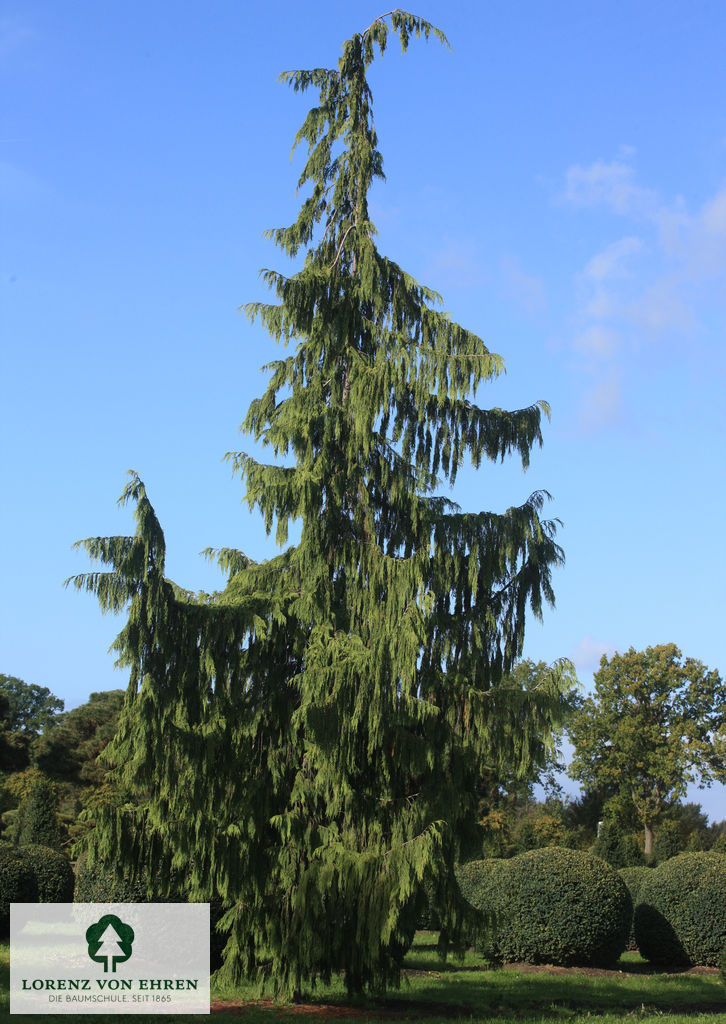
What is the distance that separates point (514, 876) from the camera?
18391 mm

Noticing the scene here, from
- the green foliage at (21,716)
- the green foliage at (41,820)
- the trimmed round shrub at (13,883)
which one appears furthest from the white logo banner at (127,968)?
the green foliage at (21,716)

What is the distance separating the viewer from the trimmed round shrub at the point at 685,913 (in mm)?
18766

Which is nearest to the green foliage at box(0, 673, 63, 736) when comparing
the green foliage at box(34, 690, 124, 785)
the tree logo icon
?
the green foliage at box(34, 690, 124, 785)

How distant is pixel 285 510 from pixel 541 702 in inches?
168

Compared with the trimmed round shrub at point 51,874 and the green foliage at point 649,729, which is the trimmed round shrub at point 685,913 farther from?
the green foliage at point 649,729

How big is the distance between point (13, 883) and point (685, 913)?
13.6m

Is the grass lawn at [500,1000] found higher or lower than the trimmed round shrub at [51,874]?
lower

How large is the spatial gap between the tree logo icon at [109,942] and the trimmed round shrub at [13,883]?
6850 millimetres

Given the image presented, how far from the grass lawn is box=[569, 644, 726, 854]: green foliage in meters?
29.9

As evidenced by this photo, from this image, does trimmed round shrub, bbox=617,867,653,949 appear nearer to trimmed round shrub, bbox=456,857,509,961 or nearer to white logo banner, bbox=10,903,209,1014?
trimmed round shrub, bbox=456,857,509,961

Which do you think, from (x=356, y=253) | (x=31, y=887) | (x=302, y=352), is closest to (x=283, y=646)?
(x=302, y=352)

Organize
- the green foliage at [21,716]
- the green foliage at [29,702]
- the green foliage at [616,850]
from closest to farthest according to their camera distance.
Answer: the green foliage at [616,850]
the green foliage at [21,716]
the green foliage at [29,702]

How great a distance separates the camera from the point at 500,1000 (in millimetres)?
13484

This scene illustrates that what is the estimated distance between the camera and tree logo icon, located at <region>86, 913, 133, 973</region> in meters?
12.8
